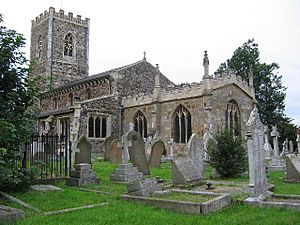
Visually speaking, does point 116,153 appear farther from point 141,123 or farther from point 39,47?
point 39,47

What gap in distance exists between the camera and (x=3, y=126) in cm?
640

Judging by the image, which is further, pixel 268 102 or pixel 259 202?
pixel 268 102

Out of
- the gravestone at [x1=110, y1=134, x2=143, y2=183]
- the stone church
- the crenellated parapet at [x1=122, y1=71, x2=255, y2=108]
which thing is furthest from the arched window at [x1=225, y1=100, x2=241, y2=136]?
the gravestone at [x1=110, y1=134, x2=143, y2=183]

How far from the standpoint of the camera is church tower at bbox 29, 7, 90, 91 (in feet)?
133

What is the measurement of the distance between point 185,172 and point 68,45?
35917mm

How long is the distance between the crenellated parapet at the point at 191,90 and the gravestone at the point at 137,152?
10948 mm

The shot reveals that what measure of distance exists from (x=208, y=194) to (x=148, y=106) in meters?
19.3

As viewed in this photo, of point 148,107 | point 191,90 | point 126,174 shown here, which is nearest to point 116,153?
point 126,174

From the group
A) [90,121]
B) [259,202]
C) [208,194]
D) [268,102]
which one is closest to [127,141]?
[208,194]

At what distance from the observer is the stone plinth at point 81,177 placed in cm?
1059

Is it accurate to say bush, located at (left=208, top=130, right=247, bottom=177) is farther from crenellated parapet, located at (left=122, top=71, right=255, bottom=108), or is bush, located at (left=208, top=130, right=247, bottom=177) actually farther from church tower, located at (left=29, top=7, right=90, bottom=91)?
church tower, located at (left=29, top=7, right=90, bottom=91)

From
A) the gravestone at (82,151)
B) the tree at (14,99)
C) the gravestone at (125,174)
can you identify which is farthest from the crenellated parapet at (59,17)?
the tree at (14,99)

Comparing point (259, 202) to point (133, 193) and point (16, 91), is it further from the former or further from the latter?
point (16, 91)

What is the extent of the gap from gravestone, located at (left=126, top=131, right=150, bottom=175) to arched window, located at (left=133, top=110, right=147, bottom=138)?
558 inches
